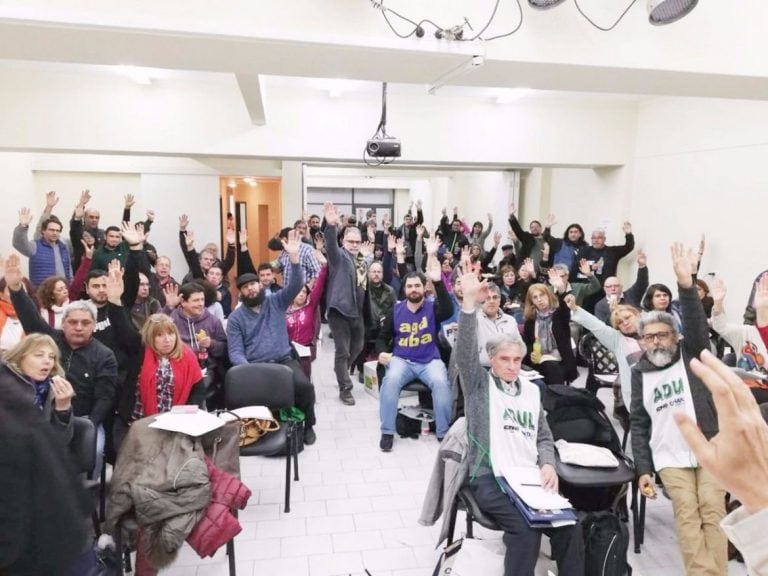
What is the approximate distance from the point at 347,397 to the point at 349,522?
1948mm

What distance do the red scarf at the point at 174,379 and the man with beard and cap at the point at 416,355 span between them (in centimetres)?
150

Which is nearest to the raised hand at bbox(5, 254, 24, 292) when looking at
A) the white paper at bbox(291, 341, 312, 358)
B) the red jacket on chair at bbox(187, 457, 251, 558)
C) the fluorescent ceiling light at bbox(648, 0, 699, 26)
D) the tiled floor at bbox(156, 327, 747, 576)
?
the red jacket on chair at bbox(187, 457, 251, 558)

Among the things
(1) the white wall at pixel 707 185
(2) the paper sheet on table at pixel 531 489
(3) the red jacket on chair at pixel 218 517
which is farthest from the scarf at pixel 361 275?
(1) the white wall at pixel 707 185

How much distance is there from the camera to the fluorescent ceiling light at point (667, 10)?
271 cm

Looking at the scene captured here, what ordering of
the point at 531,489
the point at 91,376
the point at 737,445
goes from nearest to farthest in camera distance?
the point at 737,445
the point at 531,489
the point at 91,376

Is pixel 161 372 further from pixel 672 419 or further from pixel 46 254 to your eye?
pixel 46 254

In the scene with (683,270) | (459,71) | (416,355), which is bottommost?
(416,355)

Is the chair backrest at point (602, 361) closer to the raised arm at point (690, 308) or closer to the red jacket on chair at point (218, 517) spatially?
the raised arm at point (690, 308)

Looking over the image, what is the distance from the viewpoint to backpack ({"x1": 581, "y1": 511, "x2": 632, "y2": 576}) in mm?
2396

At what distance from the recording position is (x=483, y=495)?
2408 millimetres

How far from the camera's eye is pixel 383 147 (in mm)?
5094

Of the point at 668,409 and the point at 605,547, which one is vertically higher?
the point at 668,409

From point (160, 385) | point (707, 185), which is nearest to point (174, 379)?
point (160, 385)

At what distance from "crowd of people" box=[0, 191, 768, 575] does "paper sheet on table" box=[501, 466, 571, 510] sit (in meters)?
0.05
